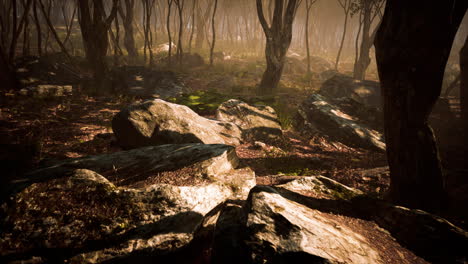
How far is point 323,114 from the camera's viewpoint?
845 cm

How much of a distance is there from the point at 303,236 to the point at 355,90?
12.2 metres

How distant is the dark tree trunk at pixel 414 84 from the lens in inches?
108

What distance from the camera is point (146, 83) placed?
11.1 meters

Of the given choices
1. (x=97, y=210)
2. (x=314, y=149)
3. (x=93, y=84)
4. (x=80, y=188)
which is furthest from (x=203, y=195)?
(x=93, y=84)

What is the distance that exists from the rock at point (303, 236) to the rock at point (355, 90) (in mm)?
10249

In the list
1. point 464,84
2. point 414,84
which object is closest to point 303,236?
point 414,84

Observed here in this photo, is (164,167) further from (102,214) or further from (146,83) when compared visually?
(146,83)

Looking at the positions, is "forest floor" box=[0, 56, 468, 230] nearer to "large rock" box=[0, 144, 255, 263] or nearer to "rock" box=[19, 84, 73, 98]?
"rock" box=[19, 84, 73, 98]

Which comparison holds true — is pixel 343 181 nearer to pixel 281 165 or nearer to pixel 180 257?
pixel 281 165

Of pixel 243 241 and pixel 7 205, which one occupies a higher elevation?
pixel 7 205

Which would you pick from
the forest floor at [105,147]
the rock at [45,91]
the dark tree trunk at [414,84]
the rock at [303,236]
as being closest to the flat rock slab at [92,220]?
the rock at [303,236]

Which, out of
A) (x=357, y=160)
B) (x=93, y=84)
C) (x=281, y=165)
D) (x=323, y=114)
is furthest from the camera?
(x=93, y=84)

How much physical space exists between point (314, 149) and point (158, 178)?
556cm

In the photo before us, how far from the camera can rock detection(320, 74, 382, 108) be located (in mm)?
11602
